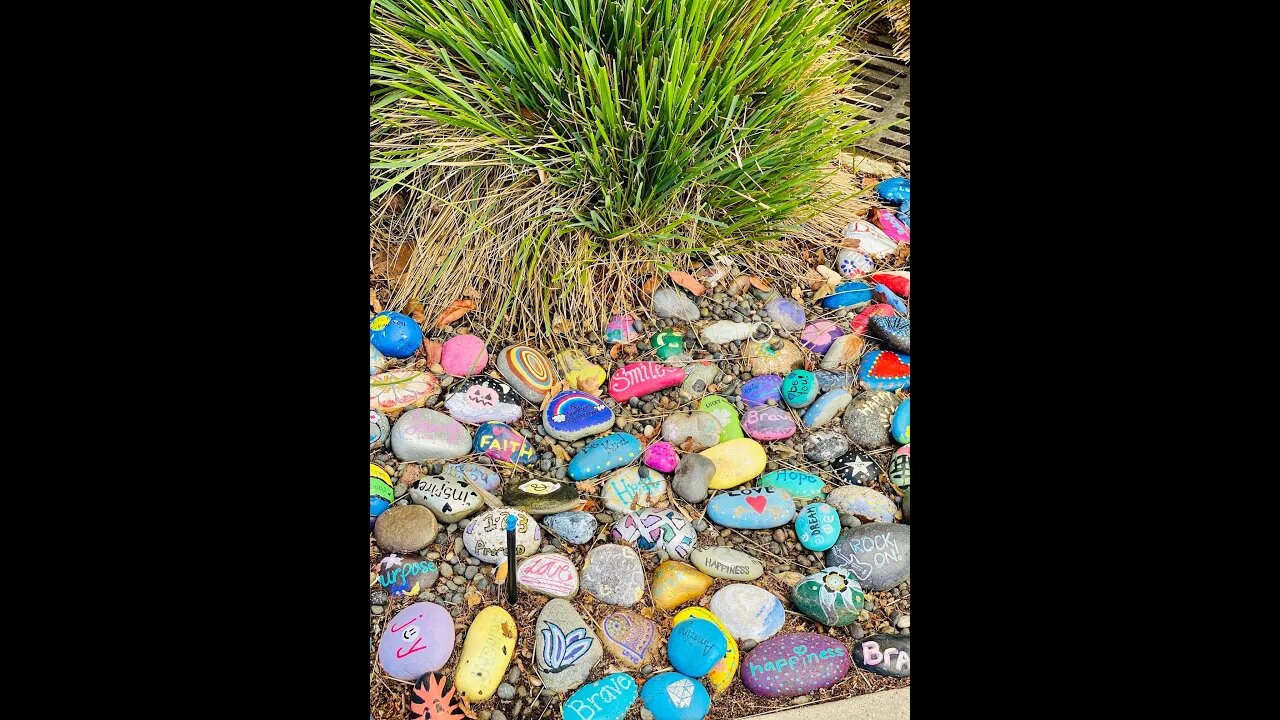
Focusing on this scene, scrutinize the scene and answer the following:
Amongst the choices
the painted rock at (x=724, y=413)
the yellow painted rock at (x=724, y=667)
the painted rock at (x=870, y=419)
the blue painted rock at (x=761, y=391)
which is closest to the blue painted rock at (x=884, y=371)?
the painted rock at (x=870, y=419)

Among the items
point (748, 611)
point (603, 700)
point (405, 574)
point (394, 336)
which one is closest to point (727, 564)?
point (748, 611)

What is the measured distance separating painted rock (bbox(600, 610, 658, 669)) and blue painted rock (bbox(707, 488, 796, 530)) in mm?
225

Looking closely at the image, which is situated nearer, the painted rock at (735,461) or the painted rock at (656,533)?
the painted rock at (656,533)

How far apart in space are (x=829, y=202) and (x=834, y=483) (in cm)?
71

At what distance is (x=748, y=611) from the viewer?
3.99ft

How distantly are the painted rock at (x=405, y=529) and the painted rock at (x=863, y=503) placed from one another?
2.25 feet

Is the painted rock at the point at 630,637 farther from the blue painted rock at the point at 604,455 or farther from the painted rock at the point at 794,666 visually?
the blue painted rock at the point at 604,455

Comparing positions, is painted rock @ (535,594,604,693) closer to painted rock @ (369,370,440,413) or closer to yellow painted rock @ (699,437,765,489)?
yellow painted rock @ (699,437,765,489)

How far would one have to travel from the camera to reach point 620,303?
1612 mm

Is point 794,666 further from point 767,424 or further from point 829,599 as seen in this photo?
point 767,424

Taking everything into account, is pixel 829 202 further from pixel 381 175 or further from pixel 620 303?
pixel 381 175

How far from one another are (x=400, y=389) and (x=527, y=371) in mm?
234

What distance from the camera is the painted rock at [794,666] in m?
1.14

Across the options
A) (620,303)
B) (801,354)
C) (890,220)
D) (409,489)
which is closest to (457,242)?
(620,303)
